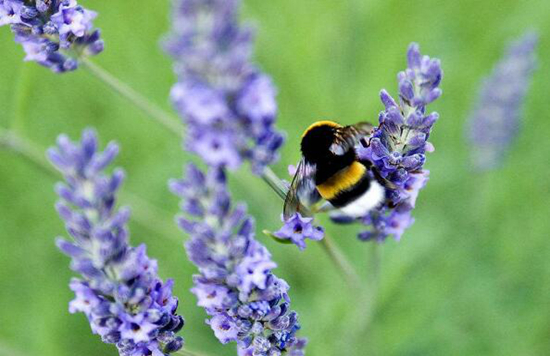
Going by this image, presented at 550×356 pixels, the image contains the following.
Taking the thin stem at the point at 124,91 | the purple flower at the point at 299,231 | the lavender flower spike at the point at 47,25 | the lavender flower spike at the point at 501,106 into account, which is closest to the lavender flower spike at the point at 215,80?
the purple flower at the point at 299,231

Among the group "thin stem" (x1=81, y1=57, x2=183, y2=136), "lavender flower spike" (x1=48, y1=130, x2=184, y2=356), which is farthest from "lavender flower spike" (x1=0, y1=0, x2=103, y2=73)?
"lavender flower spike" (x1=48, y1=130, x2=184, y2=356)

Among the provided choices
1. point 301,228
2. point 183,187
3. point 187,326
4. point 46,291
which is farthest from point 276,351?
point 46,291

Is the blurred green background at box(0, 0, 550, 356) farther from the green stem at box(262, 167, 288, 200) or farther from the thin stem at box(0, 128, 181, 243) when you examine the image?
the green stem at box(262, 167, 288, 200)

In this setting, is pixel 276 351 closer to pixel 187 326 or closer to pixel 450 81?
pixel 187 326

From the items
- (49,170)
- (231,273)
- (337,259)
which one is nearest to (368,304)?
(337,259)

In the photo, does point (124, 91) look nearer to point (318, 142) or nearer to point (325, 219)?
point (318, 142)
